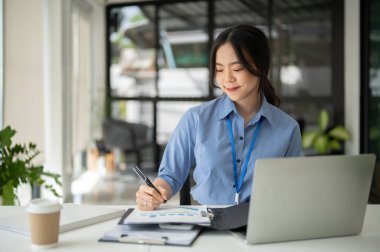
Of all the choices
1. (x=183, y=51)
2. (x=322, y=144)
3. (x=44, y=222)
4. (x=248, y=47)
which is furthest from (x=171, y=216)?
(x=183, y=51)

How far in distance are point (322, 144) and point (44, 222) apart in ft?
18.4

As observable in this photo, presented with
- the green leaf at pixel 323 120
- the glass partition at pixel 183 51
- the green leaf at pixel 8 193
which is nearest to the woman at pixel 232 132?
the green leaf at pixel 8 193

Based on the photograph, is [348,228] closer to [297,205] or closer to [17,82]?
[297,205]

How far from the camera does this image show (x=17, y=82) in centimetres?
421

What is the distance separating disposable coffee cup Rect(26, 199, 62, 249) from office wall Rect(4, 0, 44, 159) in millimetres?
3114

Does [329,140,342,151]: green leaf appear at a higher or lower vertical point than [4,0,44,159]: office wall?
lower

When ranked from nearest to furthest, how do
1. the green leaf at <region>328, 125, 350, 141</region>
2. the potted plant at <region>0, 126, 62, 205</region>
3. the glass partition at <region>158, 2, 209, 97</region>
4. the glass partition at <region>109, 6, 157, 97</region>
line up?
the potted plant at <region>0, 126, 62, 205</region>, the green leaf at <region>328, 125, 350, 141</region>, the glass partition at <region>158, 2, 209, 97</region>, the glass partition at <region>109, 6, 157, 97</region>

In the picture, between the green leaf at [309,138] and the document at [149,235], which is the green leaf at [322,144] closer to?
the green leaf at [309,138]

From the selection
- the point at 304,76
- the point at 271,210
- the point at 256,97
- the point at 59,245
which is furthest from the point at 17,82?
the point at 304,76

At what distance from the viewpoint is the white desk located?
3.84 feet

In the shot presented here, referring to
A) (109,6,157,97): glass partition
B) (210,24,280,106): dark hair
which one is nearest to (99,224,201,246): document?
(210,24,280,106): dark hair

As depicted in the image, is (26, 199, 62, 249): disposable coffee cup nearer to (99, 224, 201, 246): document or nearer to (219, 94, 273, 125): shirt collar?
(99, 224, 201, 246): document

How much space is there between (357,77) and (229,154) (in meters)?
4.87

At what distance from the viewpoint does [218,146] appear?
1.84 metres
